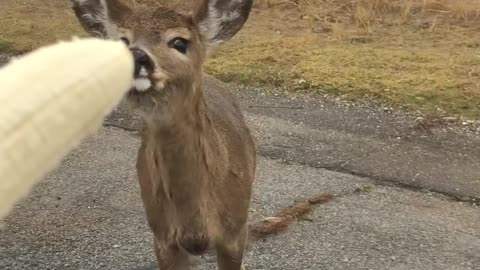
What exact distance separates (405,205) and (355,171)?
2.01 feet

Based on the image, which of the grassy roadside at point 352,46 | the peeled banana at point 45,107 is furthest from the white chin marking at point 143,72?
the grassy roadside at point 352,46

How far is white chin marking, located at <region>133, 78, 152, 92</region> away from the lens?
2.53 metres

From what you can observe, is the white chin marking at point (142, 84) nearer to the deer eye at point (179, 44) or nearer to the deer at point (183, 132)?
the deer at point (183, 132)

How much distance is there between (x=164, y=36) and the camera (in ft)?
9.45

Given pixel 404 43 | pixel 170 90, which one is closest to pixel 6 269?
pixel 170 90

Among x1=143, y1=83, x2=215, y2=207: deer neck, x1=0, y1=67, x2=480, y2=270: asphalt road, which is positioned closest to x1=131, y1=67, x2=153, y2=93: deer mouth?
x1=143, y1=83, x2=215, y2=207: deer neck

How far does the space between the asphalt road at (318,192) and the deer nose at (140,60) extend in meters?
2.21

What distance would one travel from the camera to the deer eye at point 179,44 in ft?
9.68

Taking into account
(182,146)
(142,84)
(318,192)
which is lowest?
(318,192)

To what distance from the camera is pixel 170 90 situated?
2.79 m

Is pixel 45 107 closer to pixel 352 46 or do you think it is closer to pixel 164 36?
pixel 164 36

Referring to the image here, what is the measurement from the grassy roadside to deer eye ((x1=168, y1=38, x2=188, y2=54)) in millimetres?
4453

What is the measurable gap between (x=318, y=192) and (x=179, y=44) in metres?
3.01

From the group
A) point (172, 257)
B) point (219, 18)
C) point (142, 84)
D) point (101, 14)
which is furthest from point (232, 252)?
point (142, 84)
